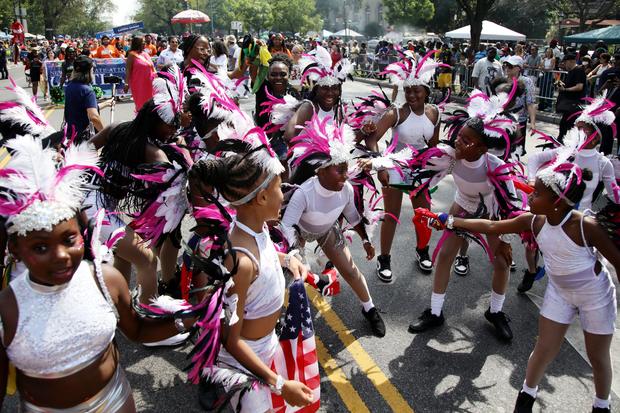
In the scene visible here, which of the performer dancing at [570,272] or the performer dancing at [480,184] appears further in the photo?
the performer dancing at [480,184]

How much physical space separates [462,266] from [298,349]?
115 inches

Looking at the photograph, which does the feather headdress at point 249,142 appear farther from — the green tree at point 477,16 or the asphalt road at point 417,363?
the green tree at point 477,16

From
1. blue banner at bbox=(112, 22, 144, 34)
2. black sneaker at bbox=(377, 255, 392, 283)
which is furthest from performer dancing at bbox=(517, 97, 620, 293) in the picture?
blue banner at bbox=(112, 22, 144, 34)

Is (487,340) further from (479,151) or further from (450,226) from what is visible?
(479,151)

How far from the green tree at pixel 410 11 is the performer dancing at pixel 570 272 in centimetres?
5724

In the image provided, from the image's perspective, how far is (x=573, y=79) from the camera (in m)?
10.3

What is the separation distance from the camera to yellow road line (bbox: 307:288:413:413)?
3266 millimetres

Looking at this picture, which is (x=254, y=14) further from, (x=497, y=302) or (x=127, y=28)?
(x=497, y=302)

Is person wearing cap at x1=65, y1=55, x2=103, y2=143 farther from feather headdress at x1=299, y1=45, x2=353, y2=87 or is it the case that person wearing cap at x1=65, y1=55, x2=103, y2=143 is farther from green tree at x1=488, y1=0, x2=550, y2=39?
green tree at x1=488, y1=0, x2=550, y2=39

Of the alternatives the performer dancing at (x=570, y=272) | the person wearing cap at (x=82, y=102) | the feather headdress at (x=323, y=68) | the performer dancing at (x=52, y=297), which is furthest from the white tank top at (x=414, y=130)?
the performer dancing at (x=52, y=297)

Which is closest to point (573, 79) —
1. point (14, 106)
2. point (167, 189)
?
point (167, 189)

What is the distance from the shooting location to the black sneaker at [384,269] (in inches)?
196

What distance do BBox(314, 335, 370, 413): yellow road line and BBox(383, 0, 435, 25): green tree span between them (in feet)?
188

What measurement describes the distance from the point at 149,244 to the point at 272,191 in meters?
1.64
